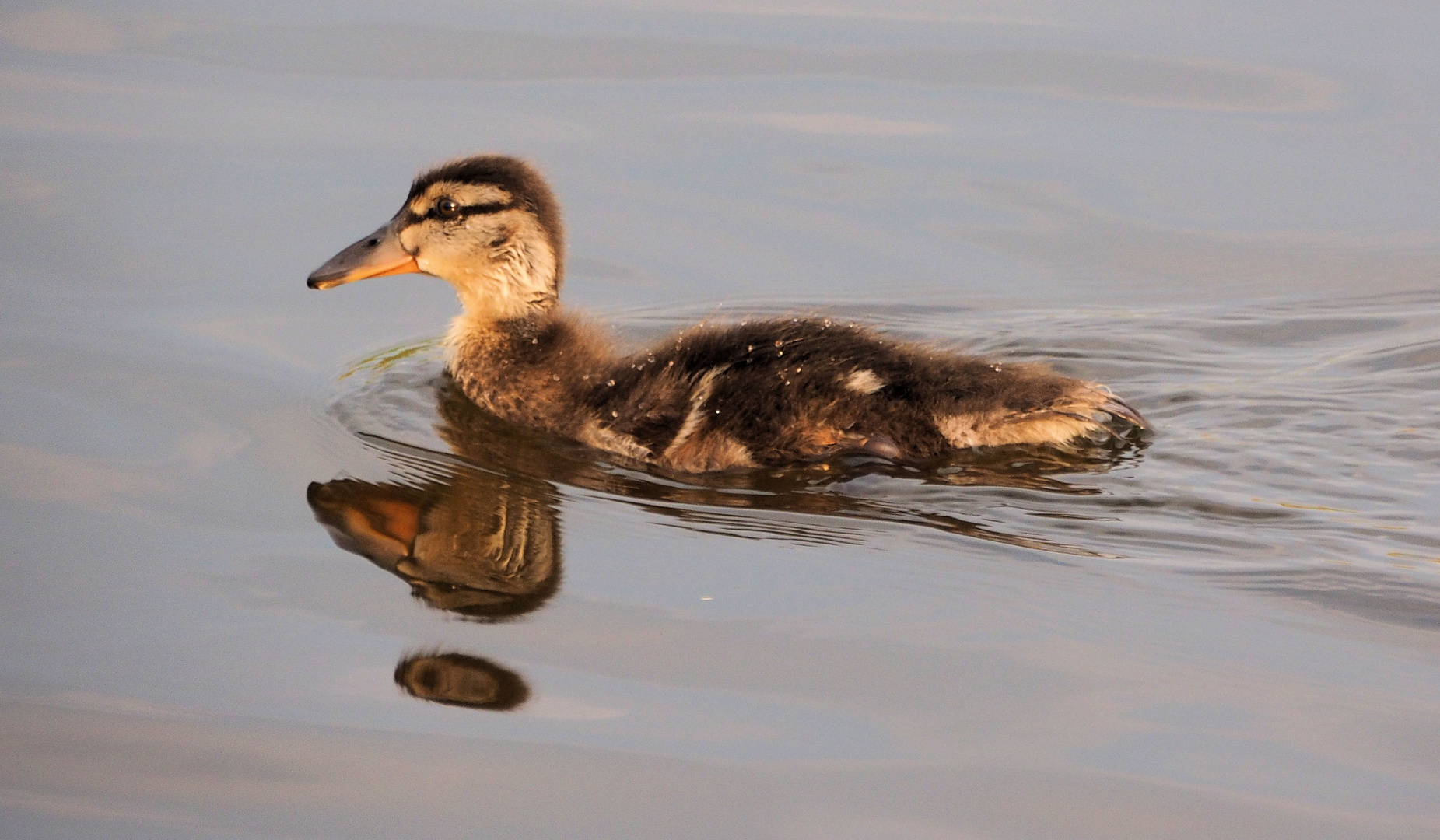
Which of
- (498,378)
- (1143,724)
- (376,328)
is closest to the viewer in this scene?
(1143,724)

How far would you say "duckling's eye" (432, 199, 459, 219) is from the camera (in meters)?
5.75

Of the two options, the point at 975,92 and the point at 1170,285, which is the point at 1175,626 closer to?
the point at 1170,285

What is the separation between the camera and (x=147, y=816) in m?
3.35

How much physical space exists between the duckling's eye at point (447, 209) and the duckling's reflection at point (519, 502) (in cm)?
78

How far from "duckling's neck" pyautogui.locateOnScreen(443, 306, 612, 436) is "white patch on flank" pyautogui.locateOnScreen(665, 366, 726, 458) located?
0.34 metres

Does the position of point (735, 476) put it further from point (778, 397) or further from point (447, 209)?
point (447, 209)

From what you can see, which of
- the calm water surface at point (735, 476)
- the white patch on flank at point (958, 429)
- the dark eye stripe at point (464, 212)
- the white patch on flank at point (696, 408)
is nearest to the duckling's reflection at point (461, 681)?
the calm water surface at point (735, 476)

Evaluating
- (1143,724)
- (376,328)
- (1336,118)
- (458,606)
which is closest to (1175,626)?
(1143,724)

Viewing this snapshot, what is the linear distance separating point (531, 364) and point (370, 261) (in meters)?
0.73

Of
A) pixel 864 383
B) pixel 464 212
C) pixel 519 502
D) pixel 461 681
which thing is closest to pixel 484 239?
pixel 464 212

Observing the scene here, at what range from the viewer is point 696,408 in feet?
16.5

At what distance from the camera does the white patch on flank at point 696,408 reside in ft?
16.5

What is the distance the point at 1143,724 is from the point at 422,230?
122 inches

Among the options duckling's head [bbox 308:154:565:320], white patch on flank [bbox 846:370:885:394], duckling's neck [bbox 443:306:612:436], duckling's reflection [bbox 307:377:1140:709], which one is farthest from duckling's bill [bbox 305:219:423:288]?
white patch on flank [bbox 846:370:885:394]
